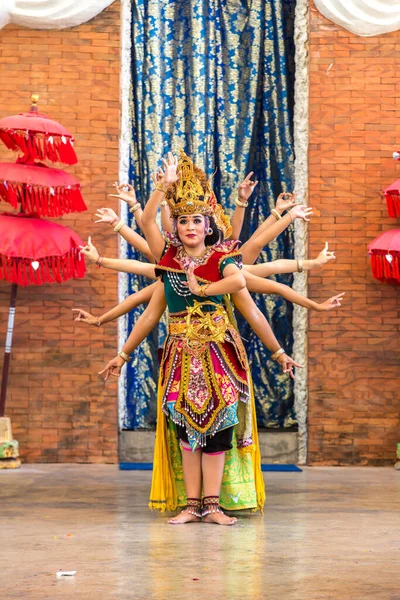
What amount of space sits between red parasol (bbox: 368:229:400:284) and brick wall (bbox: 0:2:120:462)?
5.87 ft

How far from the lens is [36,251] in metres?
6.69

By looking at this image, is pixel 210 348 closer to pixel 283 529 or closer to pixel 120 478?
pixel 283 529

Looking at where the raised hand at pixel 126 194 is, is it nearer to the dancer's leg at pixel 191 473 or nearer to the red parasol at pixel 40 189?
the red parasol at pixel 40 189

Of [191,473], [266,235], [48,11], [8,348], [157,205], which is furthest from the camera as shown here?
[48,11]

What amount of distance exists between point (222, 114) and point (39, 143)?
1.51 m

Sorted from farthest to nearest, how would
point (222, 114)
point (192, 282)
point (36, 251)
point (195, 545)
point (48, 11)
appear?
point (222, 114), point (48, 11), point (36, 251), point (192, 282), point (195, 545)

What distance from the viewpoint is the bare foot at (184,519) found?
16.7 feet

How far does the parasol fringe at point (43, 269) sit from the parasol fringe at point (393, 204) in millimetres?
2052

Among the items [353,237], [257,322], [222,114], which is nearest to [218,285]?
[257,322]

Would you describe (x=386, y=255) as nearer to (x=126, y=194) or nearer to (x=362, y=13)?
(x=362, y=13)

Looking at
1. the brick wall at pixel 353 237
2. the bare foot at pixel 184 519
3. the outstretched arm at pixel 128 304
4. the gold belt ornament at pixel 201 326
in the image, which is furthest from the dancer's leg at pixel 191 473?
the brick wall at pixel 353 237

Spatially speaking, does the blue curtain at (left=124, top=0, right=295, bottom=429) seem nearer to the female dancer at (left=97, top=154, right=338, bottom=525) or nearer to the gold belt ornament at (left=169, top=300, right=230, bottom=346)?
the female dancer at (left=97, top=154, right=338, bottom=525)

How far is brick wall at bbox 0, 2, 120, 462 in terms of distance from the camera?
24.0ft

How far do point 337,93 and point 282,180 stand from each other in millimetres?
729
